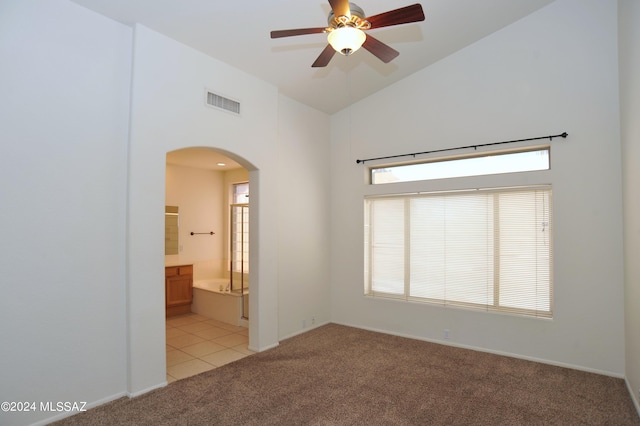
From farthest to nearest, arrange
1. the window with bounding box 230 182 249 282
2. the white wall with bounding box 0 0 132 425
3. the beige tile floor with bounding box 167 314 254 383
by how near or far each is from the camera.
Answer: the window with bounding box 230 182 249 282 → the beige tile floor with bounding box 167 314 254 383 → the white wall with bounding box 0 0 132 425

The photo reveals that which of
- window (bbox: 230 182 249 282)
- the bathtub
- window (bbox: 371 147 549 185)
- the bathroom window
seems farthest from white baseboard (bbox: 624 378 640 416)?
the bathroom window

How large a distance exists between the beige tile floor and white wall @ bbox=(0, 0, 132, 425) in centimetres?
82

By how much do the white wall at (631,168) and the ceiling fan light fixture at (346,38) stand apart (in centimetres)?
236

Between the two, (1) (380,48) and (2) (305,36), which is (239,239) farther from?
(1) (380,48)

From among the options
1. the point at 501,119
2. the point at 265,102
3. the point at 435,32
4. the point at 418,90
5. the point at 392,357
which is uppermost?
the point at 435,32

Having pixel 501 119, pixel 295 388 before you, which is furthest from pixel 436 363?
pixel 501 119

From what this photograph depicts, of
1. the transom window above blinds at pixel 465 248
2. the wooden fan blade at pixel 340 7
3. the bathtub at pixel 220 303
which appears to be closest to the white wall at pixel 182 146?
the bathtub at pixel 220 303

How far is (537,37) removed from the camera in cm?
416

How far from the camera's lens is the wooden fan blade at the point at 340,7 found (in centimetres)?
225

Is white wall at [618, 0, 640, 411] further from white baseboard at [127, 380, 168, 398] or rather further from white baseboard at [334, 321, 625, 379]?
white baseboard at [127, 380, 168, 398]

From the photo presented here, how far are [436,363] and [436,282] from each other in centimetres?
113

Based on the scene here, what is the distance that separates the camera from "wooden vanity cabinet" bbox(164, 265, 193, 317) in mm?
6188

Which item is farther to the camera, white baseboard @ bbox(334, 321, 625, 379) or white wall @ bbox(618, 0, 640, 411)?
white baseboard @ bbox(334, 321, 625, 379)

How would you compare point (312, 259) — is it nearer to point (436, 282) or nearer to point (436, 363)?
point (436, 282)
